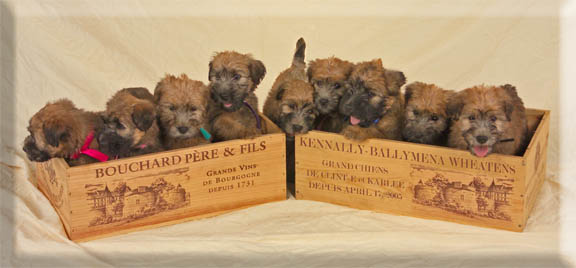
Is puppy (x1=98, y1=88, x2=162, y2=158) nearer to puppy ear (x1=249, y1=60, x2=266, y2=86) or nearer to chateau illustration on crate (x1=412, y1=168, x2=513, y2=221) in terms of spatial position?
puppy ear (x1=249, y1=60, x2=266, y2=86)

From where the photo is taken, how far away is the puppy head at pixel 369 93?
5.87 metres

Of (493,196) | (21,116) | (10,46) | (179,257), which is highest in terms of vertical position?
(10,46)

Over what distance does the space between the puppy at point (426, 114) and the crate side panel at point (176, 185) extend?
109 cm

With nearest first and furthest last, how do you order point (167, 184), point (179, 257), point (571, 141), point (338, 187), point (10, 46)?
point (179, 257) → point (167, 184) → point (338, 187) → point (571, 141) → point (10, 46)

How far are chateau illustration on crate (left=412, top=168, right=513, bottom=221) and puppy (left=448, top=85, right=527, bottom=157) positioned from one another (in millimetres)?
288

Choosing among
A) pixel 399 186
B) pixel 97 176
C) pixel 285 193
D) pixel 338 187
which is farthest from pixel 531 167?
pixel 97 176

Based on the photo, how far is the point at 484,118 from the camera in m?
5.47

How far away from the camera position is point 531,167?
5.77 metres

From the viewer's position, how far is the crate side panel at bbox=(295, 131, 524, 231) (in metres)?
5.60

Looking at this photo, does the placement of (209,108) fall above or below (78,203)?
above

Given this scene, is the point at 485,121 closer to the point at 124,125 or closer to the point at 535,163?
the point at 535,163

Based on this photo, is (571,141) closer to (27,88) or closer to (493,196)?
(493,196)

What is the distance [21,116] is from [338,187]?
3455 millimetres

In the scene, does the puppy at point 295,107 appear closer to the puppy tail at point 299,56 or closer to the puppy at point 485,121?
the puppy tail at point 299,56
